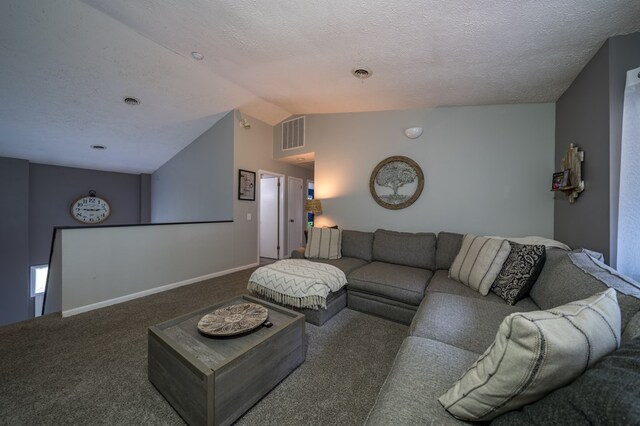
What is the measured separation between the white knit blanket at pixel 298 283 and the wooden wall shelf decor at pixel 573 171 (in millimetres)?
2269

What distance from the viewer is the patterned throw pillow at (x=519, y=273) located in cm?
181

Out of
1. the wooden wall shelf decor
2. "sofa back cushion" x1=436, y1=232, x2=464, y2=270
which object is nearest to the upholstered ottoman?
"sofa back cushion" x1=436, y1=232, x2=464, y2=270

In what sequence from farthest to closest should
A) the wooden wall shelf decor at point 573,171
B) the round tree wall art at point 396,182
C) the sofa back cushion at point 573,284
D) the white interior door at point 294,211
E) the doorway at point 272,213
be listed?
the white interior door at point 294,211 → the doorway at point 272,213 → the round tree wall art at point 396,182 → the wooden wall shelf decor at point 573,171 → the sofa back cushion at point 573,284

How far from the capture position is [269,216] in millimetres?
5367

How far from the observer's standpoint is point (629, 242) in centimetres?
167

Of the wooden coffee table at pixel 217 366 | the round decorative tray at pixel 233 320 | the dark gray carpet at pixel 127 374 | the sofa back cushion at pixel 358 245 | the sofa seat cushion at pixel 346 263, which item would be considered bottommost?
the dark gray carpet at pixel 127 374

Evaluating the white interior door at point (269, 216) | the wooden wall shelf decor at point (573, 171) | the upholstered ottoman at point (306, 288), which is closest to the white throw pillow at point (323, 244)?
the upholstered ottoman at point (306, 288)

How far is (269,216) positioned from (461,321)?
14.4 feet

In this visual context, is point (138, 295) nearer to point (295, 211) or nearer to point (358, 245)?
point (358, 245)

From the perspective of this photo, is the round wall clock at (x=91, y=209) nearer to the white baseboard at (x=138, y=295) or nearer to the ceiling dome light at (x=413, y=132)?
the white baseboard at (x=138, y=295)

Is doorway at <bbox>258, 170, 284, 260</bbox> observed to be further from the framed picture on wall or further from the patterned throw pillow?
the patterned throw pillow

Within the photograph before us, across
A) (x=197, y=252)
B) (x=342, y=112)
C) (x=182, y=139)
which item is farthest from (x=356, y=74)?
(x=182, y=139)

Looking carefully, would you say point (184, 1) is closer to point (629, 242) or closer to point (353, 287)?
point (353, 287)

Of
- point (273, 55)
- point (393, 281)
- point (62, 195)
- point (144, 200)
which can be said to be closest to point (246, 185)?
point (273, 55)
